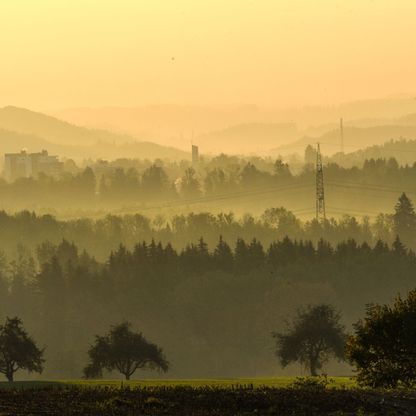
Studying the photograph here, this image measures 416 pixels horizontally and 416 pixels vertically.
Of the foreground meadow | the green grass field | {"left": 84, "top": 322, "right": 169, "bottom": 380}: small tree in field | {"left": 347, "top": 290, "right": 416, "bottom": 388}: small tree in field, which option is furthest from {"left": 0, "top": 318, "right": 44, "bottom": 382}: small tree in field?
the foreground meadow

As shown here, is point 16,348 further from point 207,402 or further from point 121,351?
point 207,402

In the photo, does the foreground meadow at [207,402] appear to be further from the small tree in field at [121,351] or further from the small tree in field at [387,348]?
the small tree in field at [121,351]

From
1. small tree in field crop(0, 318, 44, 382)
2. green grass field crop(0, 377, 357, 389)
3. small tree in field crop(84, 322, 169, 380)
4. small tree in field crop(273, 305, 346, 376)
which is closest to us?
green grass field crop(0, 377, 357, 389)

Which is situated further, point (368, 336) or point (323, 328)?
point (323, 328)

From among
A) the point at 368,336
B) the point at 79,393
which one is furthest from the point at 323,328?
the point at 79,393

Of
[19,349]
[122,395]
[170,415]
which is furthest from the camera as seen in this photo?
[19,349]

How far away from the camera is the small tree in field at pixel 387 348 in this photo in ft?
306

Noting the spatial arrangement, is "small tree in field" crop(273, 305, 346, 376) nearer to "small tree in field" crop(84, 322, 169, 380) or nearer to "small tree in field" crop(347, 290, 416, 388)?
"small tree in field" crop(84, 322, 169, 380)

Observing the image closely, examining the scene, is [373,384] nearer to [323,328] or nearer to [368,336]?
[368,336]

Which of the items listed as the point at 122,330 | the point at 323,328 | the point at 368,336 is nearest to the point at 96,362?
the point at 122,330

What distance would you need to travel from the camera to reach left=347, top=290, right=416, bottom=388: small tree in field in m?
93.1

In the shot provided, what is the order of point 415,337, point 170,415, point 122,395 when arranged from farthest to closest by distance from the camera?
point 415,337
point 122,395
point 170,415

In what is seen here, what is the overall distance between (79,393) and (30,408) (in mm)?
7729

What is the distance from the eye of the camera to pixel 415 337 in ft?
308
